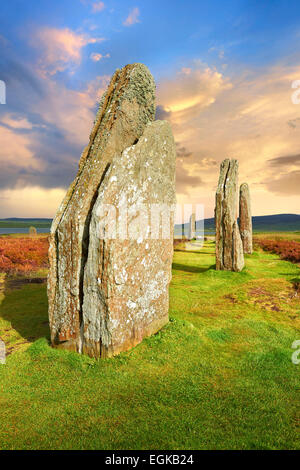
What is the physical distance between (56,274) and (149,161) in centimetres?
262

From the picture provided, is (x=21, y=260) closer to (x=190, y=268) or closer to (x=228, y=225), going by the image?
(x=190, y=268)

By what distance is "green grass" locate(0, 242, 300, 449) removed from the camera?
281 cm

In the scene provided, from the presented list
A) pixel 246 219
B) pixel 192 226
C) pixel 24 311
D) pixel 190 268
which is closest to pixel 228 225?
pixel 190 268

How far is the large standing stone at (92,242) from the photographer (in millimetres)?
4230

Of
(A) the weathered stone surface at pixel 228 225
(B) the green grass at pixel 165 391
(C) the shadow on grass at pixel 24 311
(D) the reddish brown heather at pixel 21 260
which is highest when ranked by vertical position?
(A) the weathered stone surface at pixel 228 225

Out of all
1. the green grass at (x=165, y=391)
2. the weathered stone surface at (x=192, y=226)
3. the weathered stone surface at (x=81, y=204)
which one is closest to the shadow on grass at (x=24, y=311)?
the green grass at (x=165, y=391)

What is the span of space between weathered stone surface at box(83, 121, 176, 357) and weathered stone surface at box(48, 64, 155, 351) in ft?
0.87

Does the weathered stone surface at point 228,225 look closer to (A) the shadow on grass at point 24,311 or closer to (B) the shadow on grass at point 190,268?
(B) the shadow on grass at point 190,268

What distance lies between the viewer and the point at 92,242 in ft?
13.8

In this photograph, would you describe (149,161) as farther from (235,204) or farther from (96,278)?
(235,204)

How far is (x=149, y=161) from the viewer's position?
481 cm

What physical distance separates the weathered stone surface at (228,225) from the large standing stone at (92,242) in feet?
22.7
